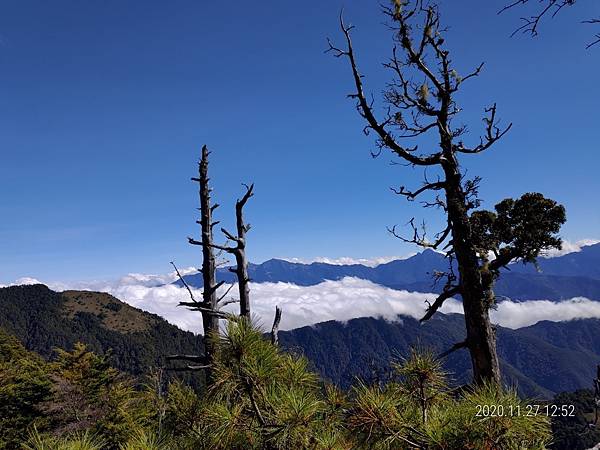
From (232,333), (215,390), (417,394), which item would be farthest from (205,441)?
(417,394)

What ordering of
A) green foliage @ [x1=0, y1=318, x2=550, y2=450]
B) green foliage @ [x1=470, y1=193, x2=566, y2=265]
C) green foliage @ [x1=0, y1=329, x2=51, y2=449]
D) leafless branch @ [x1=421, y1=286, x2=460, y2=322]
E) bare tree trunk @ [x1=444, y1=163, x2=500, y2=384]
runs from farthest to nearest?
green foliage @ [x1=0, y1=329, x2=51, y2=449] → green foliage @ [x1=470, y1=193, x2=566, y2=265] → leafless branch @ [x1=421, y1=286, x2=460, y2=322] → bare tree trunk @ [x1=444, y1=163, x2=500, y2=384] → green foliage @ [x1=0, y1=318, x2=550, y2=450]

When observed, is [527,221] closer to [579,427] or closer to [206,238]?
[206,238]

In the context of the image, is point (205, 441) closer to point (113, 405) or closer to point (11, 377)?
point (113, 405)

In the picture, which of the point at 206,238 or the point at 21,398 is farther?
the point at 21,398

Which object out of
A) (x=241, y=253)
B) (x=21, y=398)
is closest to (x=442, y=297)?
(x=241, y=253)

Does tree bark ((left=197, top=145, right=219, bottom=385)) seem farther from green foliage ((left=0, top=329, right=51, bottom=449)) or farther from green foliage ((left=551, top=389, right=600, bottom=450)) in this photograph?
green foliage ((left=551, top=389, right=600, bottom=450))

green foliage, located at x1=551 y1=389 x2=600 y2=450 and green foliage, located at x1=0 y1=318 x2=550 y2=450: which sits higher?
green foliage, located at x1=0 y1=318 x2=550 y2=450

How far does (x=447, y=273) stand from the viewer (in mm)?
8195

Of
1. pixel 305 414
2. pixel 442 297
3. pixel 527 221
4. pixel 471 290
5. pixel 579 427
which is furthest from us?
pixel 579 427

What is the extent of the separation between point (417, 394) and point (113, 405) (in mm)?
31645

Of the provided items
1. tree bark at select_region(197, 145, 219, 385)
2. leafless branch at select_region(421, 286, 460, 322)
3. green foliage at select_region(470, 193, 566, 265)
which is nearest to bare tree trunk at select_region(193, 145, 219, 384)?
tree bark at select_region(197, 145, 219, 385)

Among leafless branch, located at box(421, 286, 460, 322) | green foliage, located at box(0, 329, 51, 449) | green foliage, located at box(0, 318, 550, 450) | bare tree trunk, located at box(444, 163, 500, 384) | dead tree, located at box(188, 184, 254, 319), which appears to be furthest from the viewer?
green foliage, located at box(0, 329, 51, 449)

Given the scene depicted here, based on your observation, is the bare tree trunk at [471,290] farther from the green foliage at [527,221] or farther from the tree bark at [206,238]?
the green foliage at [527,221]

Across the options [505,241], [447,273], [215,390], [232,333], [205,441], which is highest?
[505,241]
